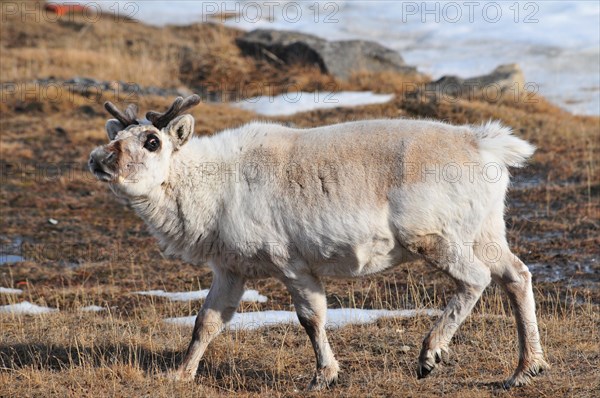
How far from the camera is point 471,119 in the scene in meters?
19.1

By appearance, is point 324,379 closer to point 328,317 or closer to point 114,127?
point 328,317

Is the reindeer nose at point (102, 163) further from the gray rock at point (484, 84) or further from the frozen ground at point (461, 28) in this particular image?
the frozen ground at point (461, 28)

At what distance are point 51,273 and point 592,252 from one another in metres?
7.54

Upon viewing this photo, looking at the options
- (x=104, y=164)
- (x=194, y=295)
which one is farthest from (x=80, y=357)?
(x=194, y=295)

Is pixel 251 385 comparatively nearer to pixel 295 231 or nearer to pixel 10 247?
pixel 295 231

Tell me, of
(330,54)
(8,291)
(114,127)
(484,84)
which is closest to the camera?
(114,127)

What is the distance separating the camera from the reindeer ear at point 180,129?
7.73 metres

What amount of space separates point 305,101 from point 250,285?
36.3 feet

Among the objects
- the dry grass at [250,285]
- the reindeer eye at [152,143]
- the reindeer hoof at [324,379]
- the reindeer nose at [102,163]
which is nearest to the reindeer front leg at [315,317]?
the reindeer hoof at [324,379]

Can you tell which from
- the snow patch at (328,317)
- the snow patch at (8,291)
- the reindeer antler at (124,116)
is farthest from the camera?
the snow patch at (8,291)

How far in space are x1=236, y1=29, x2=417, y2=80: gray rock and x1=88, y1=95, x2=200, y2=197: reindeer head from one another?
16832mm

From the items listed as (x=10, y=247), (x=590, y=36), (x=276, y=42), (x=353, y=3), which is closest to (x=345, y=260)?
(x=10, y=247)

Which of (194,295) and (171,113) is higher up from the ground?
(171,113)

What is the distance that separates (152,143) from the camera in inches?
303
